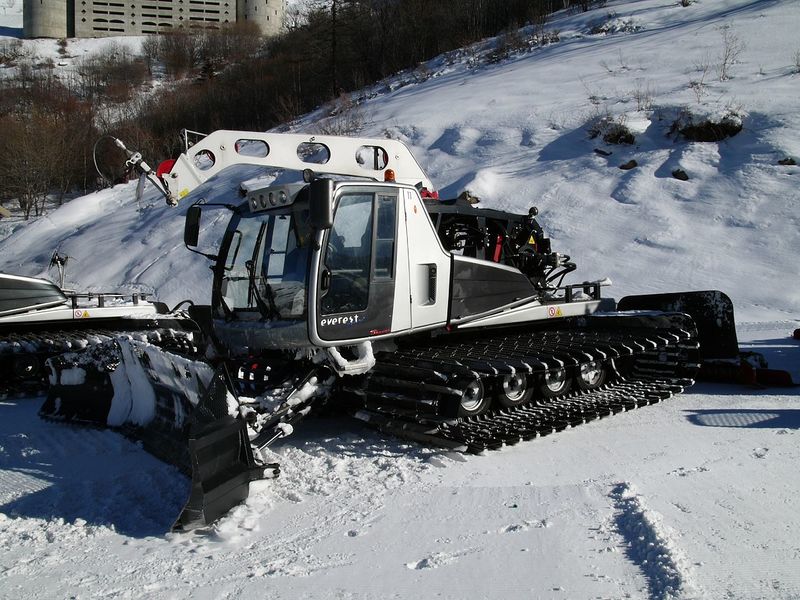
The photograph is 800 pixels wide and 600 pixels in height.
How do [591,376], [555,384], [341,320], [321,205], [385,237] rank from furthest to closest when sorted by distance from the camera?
[591,376]
[555,384]
[385,237]
[341,320]
[321,205]

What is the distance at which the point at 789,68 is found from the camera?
64.6 ft

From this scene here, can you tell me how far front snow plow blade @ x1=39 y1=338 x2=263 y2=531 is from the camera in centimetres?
425

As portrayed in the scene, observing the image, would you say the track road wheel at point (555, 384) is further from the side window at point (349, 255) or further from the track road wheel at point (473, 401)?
the side window at point (349, 255)

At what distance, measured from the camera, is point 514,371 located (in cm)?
574

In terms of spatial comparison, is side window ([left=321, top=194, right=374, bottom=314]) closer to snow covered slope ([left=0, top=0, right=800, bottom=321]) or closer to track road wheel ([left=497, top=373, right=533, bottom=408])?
track road wheel ([left=497, top=373, right=533, bottom=408])

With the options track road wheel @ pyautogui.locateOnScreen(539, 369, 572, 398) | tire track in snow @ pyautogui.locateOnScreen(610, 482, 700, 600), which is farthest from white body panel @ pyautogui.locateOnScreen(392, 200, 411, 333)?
tire track in snow @ pyautogui.locateOnScreen(610, 482, 700, 600)

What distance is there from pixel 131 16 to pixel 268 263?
68.0 m

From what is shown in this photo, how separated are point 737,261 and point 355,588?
12825 mm

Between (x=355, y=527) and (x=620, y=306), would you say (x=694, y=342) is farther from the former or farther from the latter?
(x=355, y=527)

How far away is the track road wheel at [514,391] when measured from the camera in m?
6.42


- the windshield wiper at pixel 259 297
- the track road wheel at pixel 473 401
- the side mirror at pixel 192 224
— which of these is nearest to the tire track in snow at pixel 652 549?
the track road wheel at pixel 473 401

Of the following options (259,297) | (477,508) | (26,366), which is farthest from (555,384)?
(26,366)

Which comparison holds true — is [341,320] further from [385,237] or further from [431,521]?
[431,521]

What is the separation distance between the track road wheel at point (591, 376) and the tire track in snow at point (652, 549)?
8.96ft
